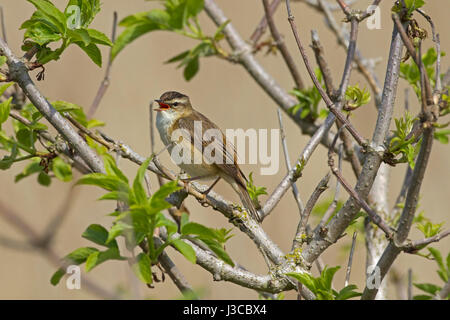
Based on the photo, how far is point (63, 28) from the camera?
2.39m

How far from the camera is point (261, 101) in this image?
7.14 metres

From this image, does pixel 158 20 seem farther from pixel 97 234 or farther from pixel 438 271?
pixel 438 271

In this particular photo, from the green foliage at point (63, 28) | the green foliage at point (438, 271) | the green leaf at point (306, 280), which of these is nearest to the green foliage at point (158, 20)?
the green foliage at point (63, 28)

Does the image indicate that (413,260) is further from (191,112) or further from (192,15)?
(192,15)

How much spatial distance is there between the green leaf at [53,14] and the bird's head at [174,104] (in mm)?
1719

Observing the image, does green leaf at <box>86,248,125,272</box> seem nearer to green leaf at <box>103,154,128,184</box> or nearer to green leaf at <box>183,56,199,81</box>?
green leaf at <box>103,154,128,184</box>

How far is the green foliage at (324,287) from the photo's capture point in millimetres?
2486

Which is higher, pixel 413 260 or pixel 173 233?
pixel 173 233

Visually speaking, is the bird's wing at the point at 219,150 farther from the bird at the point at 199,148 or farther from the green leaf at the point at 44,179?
the green leaf at the point at 44,179

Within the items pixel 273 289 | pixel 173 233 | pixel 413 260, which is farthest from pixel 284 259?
pixel 413 260

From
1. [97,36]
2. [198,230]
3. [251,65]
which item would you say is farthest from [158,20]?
[251,65]

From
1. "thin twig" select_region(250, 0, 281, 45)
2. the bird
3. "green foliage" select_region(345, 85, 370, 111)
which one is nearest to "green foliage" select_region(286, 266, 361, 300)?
"green foliage" select_region(345, 85, 370, 111)

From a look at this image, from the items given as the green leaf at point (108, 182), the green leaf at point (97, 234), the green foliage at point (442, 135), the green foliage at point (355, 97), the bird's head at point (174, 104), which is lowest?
the green leaf at point (97, 234)
